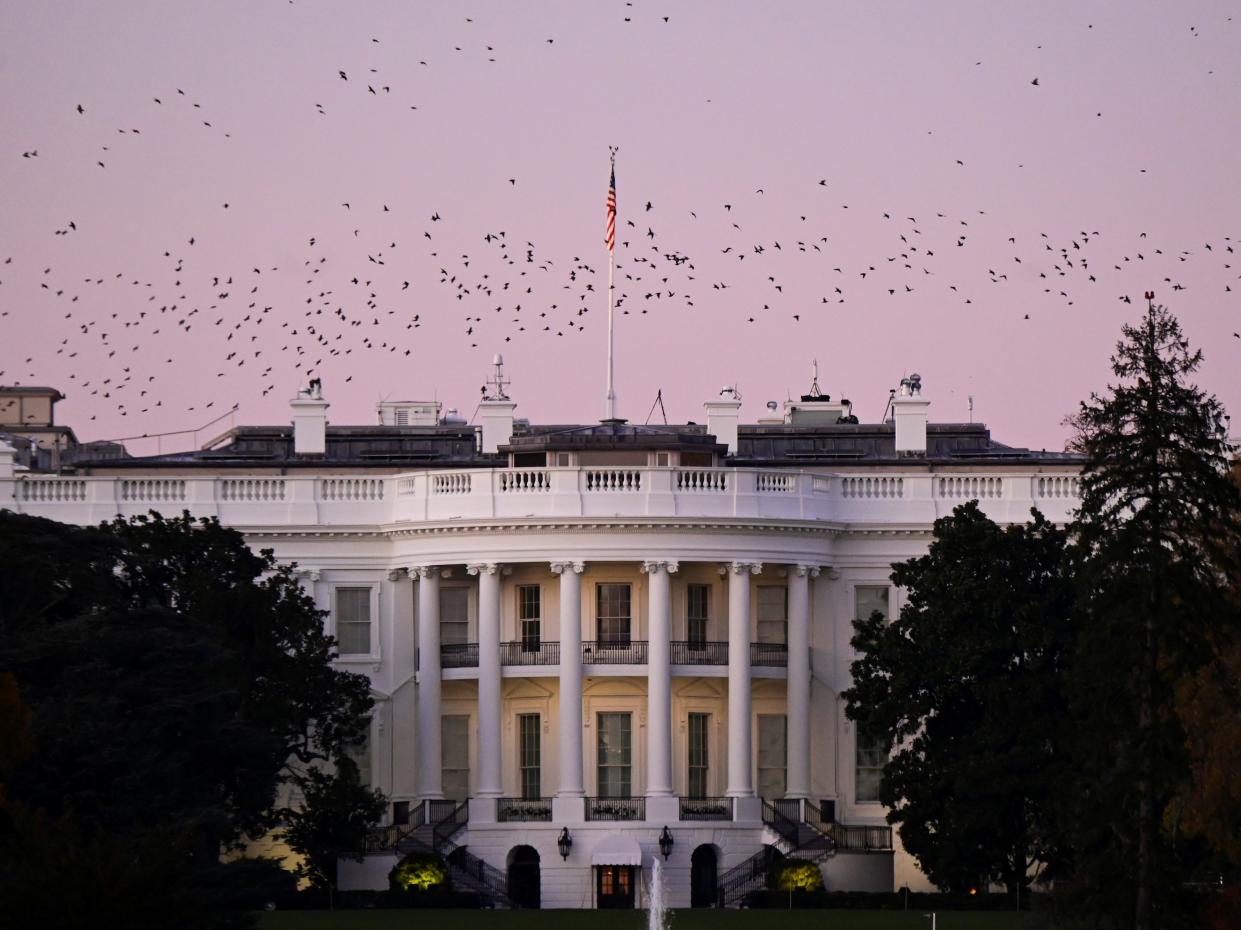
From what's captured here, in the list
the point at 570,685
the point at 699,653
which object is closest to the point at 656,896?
the point at 570,685

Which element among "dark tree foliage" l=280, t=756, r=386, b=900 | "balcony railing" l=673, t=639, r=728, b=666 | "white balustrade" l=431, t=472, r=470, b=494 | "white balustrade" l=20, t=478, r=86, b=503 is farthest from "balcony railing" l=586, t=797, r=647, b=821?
"white balustrade" l=20, t=478, r=86, b=503

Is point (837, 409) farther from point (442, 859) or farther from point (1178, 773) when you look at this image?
point (1178, 773)

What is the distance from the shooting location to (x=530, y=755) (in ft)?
358

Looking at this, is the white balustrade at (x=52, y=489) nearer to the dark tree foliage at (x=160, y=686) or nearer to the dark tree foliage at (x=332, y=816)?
the dark tree foliage at (x=160, y=686)

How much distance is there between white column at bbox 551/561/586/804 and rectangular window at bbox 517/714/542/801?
97.5 inches

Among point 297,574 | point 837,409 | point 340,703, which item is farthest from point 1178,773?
point 837,409

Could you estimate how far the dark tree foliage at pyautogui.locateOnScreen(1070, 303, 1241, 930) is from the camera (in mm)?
78312

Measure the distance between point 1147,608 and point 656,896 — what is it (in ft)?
85.0

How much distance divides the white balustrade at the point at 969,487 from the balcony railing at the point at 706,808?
35.1ft

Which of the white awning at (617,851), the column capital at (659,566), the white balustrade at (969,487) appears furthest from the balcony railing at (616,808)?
the white balustrade at (969,487)

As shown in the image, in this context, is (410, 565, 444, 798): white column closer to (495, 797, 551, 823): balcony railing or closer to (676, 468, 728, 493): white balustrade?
(495, 797, 551, 823): balcony railing

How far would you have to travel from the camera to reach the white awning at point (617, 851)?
10406 cm

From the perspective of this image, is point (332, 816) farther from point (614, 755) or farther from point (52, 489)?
point (52, 489)

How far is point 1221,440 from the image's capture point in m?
80.4
